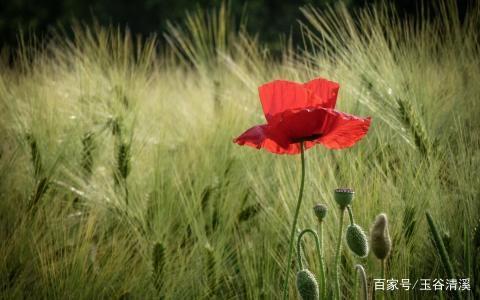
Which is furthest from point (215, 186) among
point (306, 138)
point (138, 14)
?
point (138, 14)

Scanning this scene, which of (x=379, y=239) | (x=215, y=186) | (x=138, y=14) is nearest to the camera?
(x=379, y=239)

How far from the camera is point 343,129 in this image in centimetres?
61

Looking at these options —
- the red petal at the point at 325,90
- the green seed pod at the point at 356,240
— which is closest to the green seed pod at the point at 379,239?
the green seed pod at the point at 356,240

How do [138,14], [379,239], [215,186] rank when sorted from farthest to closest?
[138,14]
[215,186]
[379,239]

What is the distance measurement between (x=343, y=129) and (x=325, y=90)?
5cm

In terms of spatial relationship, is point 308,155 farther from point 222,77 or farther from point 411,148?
point 222,77

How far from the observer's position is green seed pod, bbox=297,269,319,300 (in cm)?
56

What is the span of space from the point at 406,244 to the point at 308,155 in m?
0.22

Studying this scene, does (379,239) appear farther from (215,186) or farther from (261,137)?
(215,186)

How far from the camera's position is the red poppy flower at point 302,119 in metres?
0.58

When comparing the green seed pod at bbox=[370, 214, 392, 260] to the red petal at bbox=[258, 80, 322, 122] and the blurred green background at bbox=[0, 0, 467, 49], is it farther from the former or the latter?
the blurred green background at bbox=[0, 0, 467, 49]

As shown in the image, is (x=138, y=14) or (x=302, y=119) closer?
(x=302, y=119)

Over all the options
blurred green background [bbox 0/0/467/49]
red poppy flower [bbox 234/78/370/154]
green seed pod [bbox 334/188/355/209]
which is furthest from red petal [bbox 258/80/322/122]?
blurred green background [bbox 0/0/467/49]

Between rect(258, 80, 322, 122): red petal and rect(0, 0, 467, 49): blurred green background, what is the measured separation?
19.9 ft
